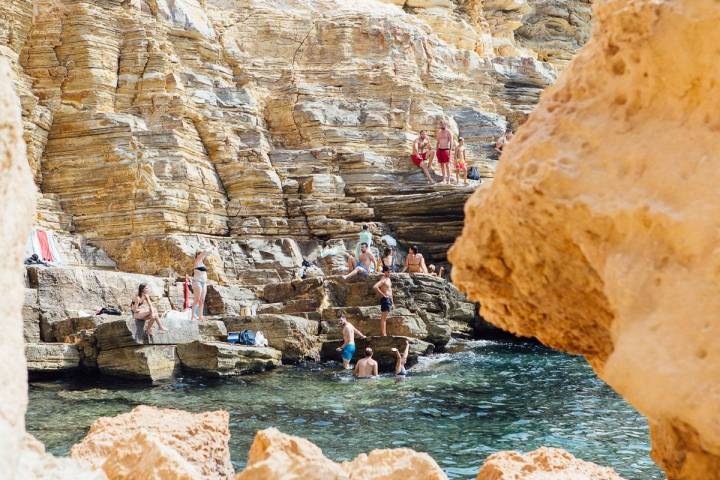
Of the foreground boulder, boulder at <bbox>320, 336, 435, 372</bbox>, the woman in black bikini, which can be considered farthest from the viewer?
the woman in black bikini

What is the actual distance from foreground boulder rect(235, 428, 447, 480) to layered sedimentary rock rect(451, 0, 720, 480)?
1.24m

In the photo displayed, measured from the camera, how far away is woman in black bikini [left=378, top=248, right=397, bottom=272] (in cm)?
1947

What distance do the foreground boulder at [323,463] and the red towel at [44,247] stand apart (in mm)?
15031

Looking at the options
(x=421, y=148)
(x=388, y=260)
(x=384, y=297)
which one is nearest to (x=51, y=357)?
(x=384, y=297)

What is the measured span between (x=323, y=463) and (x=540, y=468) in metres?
1.50

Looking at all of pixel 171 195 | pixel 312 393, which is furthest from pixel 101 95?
pixel 312 393

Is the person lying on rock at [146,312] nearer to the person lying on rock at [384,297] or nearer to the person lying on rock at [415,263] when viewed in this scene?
the person lying on rock at [384,297]

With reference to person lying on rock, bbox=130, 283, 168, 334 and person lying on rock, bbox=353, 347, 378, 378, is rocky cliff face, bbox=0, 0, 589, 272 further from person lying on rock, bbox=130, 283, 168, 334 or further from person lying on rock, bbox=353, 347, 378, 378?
person lying on rock, bbox=353, 347, 378, 378

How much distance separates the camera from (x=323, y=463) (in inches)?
166

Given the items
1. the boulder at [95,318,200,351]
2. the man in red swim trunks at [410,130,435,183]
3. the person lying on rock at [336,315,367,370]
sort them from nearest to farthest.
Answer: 1. the boulder at [95,318,200,351]
2. the person lying on rock at [336,315,367,370]
3. the man in red swim trunks at [410,130,435,183]

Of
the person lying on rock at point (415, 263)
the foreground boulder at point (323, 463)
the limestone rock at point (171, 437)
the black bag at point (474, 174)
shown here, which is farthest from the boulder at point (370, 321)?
the foreground boulder at point (323, 463)

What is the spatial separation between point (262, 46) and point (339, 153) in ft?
18.9

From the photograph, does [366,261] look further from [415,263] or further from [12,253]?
[12,253]

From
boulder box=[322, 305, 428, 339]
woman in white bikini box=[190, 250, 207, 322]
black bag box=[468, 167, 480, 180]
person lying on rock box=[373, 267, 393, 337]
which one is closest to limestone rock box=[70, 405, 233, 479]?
woman in white bikini box=[190, 250, 207, 322]
